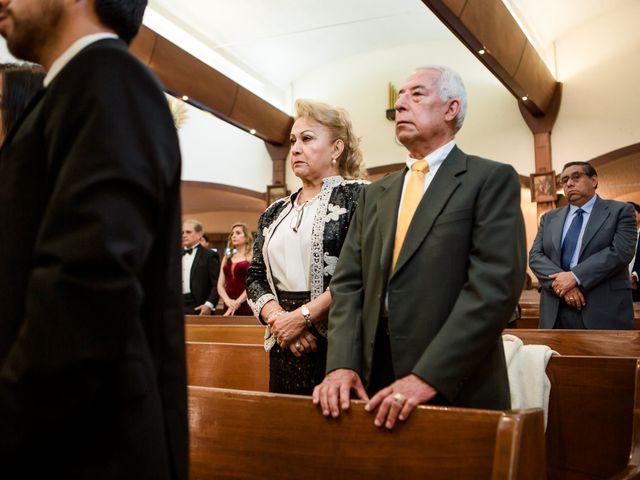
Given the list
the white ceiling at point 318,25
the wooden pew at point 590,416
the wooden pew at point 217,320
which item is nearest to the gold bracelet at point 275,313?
the wooden pew at point 590,416

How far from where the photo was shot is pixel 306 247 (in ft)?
6.53

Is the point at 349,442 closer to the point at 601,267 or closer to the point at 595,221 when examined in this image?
the point at 601,267

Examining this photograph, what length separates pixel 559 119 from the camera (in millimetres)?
9430

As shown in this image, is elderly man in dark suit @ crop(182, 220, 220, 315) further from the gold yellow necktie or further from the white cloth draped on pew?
the gold yellow necktie

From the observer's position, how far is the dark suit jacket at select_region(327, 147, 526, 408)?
1.41m

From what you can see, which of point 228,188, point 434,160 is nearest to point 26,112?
point 434,160

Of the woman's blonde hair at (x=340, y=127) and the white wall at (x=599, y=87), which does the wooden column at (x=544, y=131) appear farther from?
the woman's blonde hair at (x=340, y=127)

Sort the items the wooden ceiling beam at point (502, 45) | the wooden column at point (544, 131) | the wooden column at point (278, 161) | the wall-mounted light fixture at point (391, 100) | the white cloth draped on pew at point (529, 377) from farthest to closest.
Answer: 1. the wooden column at point (278, 161)
2. the wall-mounted light fixture at point (391, 100)
3. the wooden column at point (544, 131)
4. the wooden ceiling beam at point (502, 45)
5. the white cloth draped on pew at point (529, 377)

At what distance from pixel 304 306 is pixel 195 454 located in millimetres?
670

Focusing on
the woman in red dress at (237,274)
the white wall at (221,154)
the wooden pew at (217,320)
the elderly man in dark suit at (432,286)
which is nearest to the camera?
the elderly man in dark suit at (432,286)

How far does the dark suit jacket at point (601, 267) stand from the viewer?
3.50 metres

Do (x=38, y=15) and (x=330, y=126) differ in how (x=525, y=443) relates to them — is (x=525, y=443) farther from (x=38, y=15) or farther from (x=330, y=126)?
(x=330, y=126)

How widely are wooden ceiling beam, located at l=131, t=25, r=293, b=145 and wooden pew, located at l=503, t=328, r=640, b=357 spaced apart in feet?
20.0

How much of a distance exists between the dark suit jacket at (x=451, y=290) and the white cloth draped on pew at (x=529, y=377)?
40 centimetres
